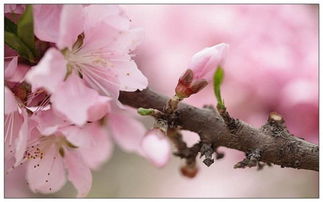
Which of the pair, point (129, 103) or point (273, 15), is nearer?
point (129, 103)

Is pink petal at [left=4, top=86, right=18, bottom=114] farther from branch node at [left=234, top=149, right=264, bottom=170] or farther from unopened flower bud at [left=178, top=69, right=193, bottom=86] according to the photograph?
branch node at [left=234, top=149, right=264, bottom=170]

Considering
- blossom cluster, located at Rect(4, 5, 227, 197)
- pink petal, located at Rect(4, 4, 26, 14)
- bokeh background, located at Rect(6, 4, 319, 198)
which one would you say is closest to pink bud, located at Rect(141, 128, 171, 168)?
blossom cluster, located at Rect(4, 5, 227, 197)

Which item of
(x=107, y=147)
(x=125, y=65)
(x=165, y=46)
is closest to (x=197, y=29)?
(x=165, y=46)

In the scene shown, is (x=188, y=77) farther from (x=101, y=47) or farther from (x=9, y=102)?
(x=9, y=102)

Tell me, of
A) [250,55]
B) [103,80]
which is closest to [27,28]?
[103,80]

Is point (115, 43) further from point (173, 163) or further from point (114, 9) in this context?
point (173, 163)

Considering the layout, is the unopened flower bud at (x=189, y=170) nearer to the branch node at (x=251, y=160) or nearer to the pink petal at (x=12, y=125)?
the branch node at (x=251, y=160)
